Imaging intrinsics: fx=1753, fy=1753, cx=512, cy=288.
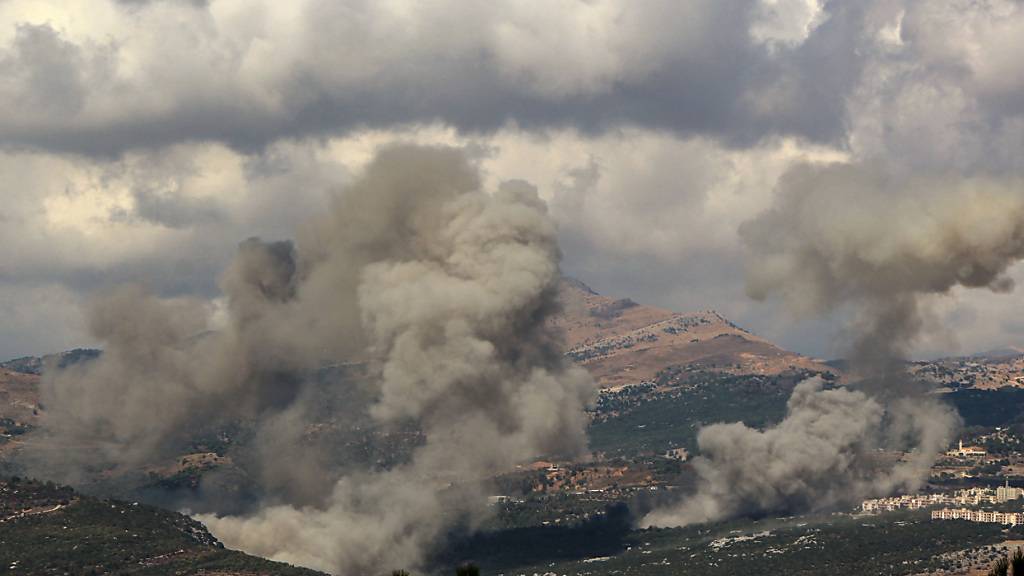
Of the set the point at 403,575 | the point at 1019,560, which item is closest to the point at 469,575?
the point at 403,575

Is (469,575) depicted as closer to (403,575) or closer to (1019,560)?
(403,575)

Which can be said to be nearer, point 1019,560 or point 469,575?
point 469,575

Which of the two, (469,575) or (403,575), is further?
(403,575)
